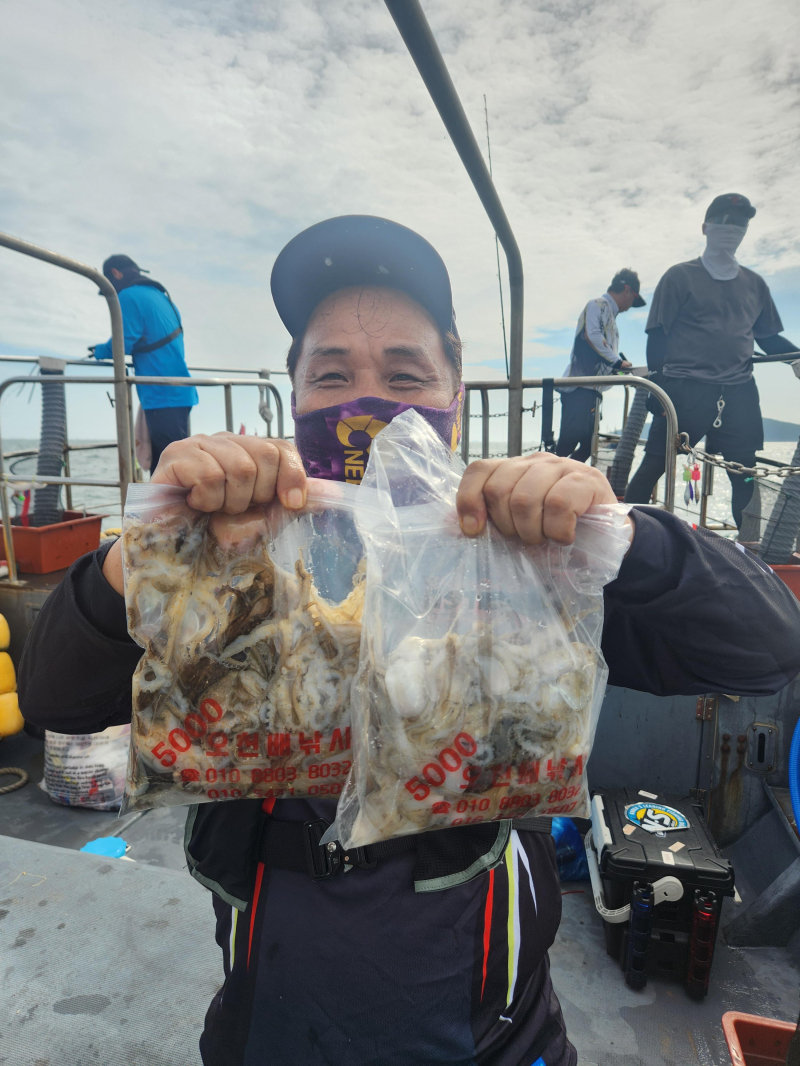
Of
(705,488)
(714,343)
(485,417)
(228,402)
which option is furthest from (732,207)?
(228,402)

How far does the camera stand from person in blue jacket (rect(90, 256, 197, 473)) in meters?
3.86

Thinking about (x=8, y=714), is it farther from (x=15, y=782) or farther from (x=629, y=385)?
(x=629, y=385)

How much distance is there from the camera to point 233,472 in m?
0.72

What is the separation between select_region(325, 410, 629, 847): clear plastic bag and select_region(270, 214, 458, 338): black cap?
23.8 inches

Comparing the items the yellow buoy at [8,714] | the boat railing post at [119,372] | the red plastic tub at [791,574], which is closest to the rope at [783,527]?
the red plastic tub at [791,574]

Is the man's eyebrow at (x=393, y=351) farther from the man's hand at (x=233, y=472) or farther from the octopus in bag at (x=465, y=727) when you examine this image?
the octopus in bag at (x=465, y=727)

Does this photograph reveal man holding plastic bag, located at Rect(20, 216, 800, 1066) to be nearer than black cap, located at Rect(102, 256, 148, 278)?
Yes

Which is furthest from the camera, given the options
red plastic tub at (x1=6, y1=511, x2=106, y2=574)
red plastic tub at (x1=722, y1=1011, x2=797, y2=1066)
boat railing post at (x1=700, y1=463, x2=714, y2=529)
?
boat railing post at (x1=700, y1=463, x2=714, y2=529)

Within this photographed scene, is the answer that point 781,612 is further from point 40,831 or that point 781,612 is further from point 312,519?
point 40,831

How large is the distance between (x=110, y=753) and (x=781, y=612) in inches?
112

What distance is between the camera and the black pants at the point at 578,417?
436 centimetres

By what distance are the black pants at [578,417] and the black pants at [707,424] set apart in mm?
607

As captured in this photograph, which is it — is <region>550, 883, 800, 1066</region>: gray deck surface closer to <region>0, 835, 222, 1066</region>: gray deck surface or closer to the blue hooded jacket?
<region>0, 835, 222, 1066</region>: gray deck surface

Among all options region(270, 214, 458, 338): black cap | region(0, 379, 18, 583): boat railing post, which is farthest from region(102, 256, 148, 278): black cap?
region(270, 214, 458, 338): black cap
